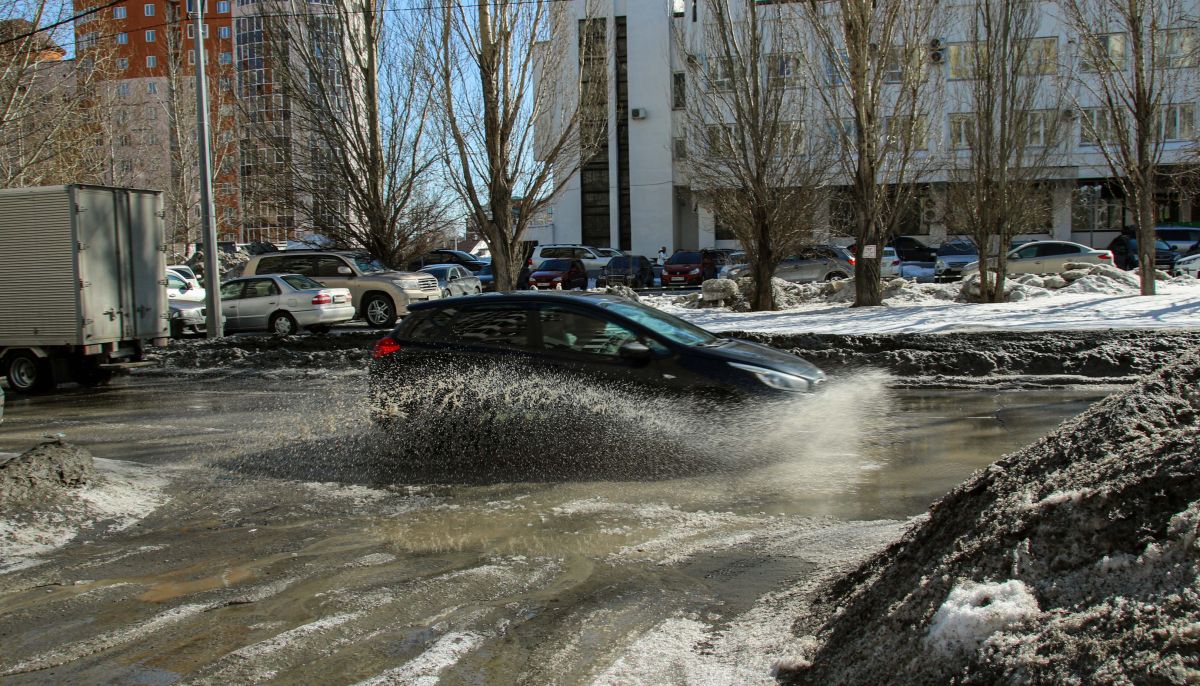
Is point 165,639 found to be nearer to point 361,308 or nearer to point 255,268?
point 361,308

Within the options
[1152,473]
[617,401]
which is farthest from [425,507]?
[1152,473]

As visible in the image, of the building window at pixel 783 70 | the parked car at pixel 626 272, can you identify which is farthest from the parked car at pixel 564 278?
the building window at pixel 783 70

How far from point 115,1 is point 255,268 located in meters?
6.73

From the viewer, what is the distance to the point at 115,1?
68.7ft

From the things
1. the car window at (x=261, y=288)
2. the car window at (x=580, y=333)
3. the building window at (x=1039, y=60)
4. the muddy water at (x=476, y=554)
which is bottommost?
the muddy water at (x=476, y=554)

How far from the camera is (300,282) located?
21.3 m

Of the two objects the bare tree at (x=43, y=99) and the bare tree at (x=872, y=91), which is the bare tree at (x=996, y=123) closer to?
the bare tree at (x=872, y=91)

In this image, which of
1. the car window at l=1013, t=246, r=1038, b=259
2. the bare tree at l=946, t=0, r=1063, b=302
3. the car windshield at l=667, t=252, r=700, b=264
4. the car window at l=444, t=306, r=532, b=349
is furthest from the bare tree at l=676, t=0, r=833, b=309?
the car windshield at l=667, t=252, r=700, b=264

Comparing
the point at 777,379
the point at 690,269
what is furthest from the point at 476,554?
the point at 690,269

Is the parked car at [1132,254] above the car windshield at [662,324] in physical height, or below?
above

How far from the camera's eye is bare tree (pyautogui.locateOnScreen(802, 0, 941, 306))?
1848 cm

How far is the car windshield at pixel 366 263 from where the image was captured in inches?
951

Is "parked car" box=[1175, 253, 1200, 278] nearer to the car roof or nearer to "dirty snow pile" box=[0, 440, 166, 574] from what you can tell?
the car roof

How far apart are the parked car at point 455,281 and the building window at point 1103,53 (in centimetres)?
1592
